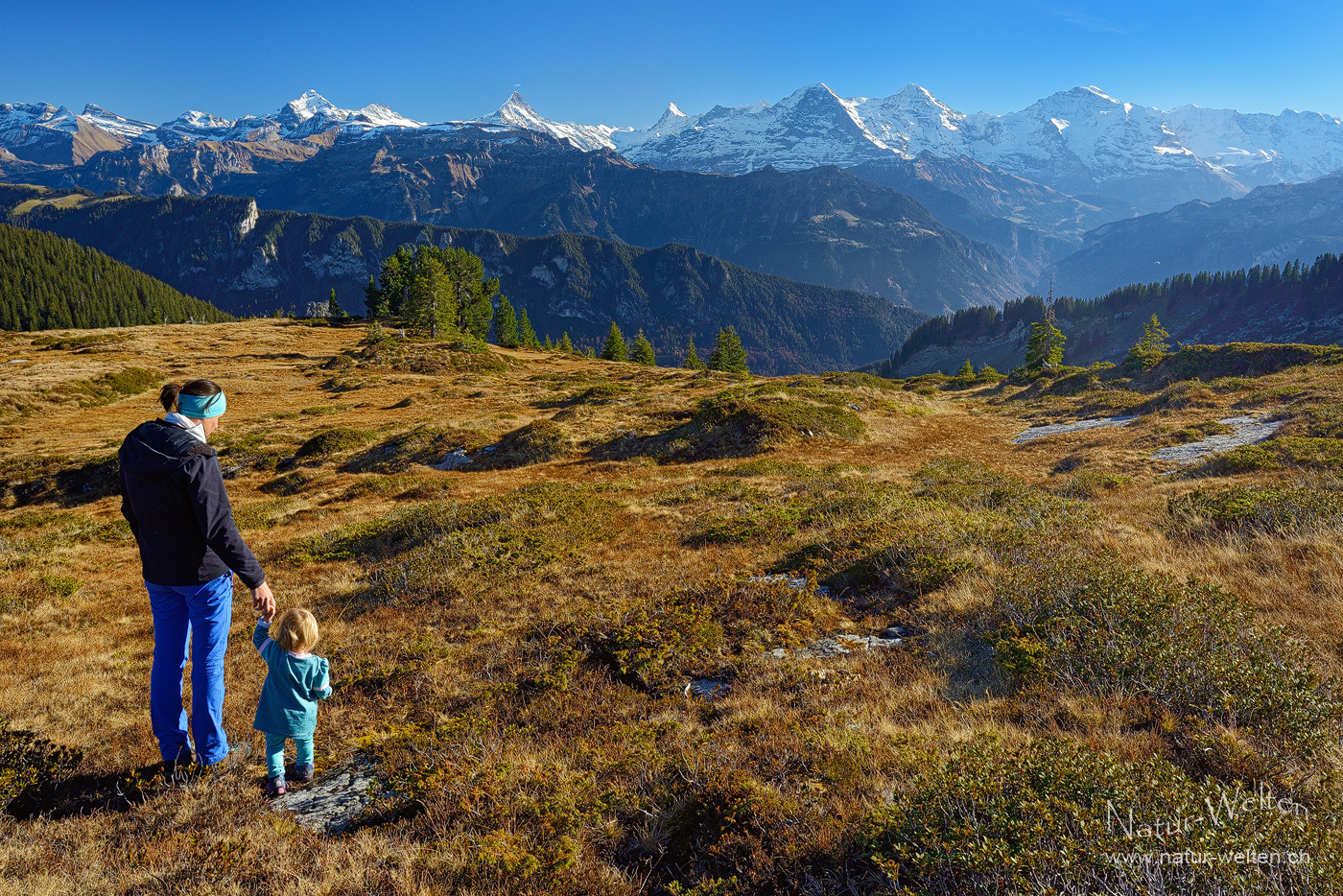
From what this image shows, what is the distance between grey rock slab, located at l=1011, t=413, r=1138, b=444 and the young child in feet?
96.7

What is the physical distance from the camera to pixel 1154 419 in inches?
995

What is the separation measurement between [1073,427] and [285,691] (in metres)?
33.2

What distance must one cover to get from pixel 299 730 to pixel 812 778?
16.5 ft

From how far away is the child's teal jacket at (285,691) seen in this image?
5.45 m

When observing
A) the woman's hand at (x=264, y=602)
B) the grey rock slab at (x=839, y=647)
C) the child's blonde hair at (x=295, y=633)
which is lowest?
the grey rock slab at (x=839, y=647)

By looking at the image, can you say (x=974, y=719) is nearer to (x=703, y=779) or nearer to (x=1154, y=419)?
(x=703, y=779)

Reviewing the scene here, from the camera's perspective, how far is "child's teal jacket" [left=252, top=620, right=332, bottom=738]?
5.45 meters

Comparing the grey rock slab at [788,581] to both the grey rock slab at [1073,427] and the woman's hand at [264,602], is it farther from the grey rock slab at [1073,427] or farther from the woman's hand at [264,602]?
the grey rock slab at [1073,427]

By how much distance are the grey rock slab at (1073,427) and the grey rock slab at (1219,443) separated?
5602mm

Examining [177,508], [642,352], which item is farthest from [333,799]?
[642,352]

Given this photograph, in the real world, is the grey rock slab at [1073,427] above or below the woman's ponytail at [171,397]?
below

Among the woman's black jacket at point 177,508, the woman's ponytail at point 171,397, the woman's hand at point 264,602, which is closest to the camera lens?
the woman's black jacket at point 177,508

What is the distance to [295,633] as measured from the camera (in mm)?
5520

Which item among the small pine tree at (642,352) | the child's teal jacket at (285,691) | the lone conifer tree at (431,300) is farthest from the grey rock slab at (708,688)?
the small pine tree at (642,352)
